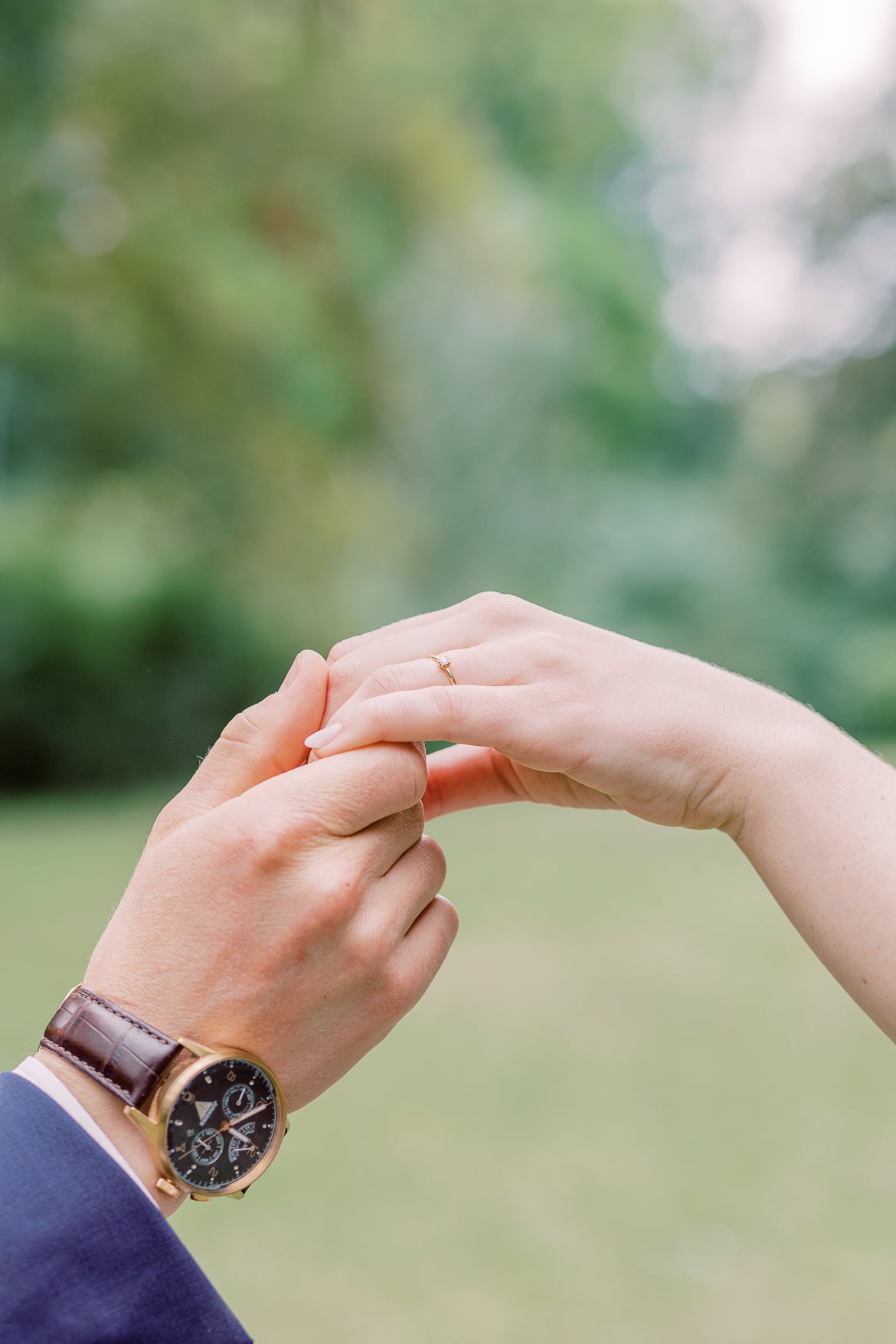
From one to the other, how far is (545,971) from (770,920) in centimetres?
196

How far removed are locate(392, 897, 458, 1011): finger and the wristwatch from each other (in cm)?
18

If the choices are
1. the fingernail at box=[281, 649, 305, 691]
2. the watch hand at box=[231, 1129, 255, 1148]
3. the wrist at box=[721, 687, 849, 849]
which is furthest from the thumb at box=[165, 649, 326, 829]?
the wrist at box=[721, 687, 849, 849]

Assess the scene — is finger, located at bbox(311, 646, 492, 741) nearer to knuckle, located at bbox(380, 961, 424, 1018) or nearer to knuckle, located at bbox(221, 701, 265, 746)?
knuckle, located at bbox(221, 701, 265, 746)

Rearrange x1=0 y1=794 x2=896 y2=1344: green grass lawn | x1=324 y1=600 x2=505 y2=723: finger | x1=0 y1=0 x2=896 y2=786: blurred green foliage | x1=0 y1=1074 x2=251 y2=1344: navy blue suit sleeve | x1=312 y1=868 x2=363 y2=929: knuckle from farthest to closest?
x1=0 y1=0 x2=896 y2=786: blurred green foliage
x1=0 y1=794 x2=896 y2=1344: green grass lawn
x1=324 y1=600 x2=505 y2=723: finger
x1=312 y1=868 x2=363 y2=929: knuckle
x1=0 y1=1074 x2=251 y2=1344: navy blue suit sleeve

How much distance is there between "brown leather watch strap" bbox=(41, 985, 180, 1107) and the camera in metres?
1.00

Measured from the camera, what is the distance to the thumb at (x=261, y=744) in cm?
126

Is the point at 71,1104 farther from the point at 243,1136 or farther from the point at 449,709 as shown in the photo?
the point at 449,709

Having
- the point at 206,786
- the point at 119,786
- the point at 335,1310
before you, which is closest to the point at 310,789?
the point at 206,786

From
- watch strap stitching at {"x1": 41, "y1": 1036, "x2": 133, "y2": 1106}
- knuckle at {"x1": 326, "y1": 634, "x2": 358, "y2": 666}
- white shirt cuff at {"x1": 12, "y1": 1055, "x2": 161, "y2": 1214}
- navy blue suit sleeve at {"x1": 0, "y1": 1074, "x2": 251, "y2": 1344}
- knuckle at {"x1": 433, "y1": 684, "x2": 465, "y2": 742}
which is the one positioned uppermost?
knuckle at {"x1": 326, "y1": 634, "x2": 358, "y2": 666}

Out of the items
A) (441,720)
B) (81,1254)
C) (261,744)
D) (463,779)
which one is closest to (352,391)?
(463,779)

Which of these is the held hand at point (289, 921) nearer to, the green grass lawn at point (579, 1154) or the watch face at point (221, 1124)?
the watch face at point (221, 1124)

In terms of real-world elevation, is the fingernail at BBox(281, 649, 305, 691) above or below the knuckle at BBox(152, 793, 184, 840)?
above

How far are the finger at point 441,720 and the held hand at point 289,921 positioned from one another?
0.03 meters

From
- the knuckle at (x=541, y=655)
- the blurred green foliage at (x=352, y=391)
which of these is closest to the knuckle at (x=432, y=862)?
the knuckle at (x=541, y=655)
